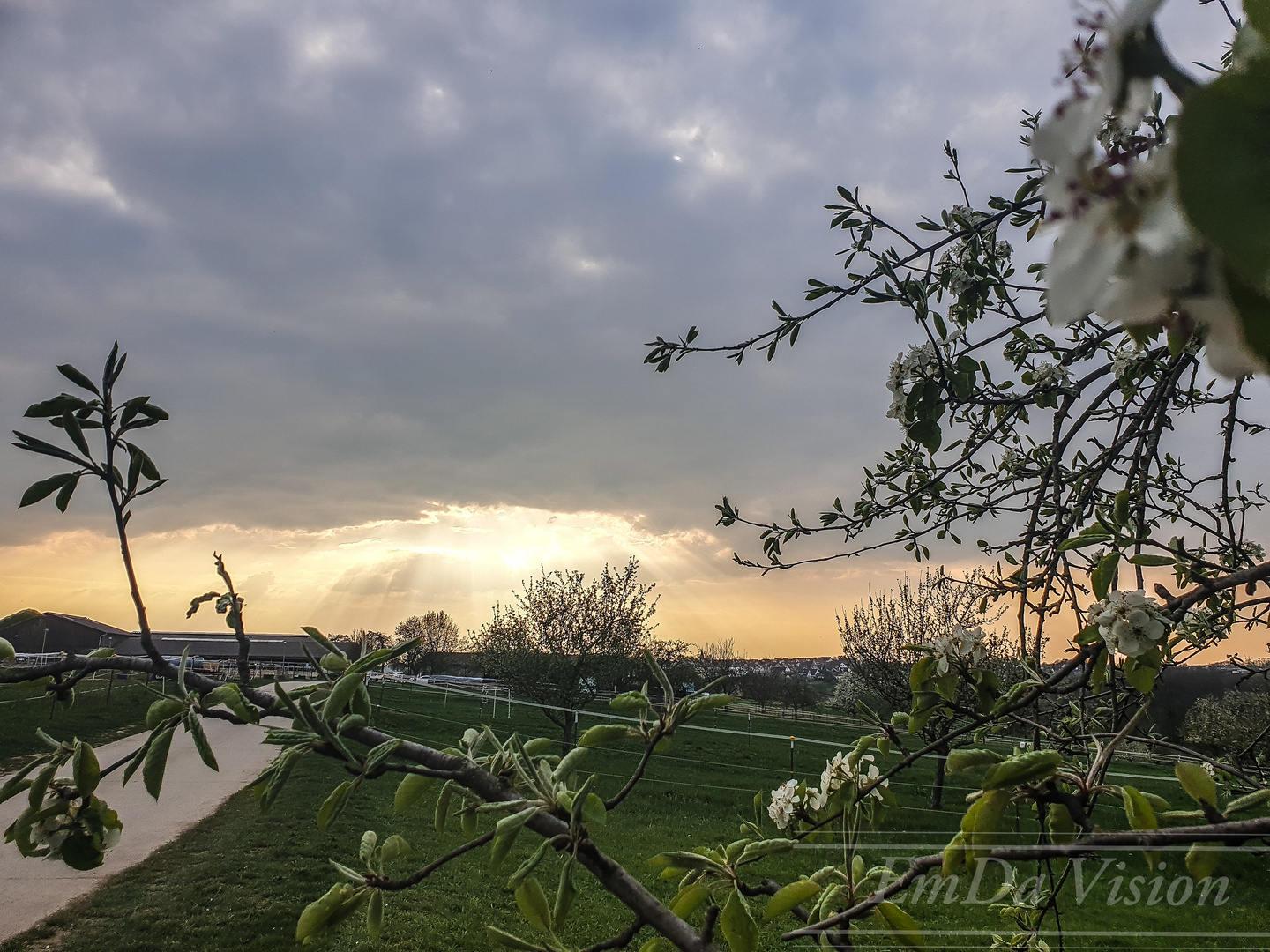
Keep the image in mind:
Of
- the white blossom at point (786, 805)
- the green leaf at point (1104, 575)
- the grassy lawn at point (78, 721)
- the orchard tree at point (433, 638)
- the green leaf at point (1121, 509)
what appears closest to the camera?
the green leaf at point (1104, 575)

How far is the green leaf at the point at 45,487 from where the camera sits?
3.27 feet

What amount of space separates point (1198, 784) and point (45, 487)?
1518 millimetres

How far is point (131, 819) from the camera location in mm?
10781

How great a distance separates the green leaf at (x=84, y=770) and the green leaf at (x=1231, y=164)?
1246 mm

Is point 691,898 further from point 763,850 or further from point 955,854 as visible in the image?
point 955,854

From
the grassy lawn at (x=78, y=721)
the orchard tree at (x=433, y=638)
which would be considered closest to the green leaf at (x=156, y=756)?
the grassy lawn at (x=78, y=721)

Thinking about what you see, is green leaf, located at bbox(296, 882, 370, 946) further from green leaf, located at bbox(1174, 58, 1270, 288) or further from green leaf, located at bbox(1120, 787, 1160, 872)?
green leaf, located at bbox(1174, 58, 1270, 288)

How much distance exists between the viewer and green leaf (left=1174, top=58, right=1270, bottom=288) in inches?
6.3

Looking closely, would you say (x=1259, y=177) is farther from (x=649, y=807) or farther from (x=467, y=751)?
(x=649, y=807)

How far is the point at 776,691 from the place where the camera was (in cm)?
3928

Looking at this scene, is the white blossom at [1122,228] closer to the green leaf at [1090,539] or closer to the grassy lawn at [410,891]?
the green leaf at [1090,539]

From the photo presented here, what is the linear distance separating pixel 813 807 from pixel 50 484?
1.50 metres

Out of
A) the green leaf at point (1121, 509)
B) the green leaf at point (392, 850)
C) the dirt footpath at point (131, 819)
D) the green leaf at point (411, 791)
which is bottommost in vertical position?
the dirt footpath at point (131, 819)

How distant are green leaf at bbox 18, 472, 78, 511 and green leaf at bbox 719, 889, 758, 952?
3.47 feet
